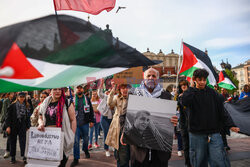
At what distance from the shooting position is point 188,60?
584cm

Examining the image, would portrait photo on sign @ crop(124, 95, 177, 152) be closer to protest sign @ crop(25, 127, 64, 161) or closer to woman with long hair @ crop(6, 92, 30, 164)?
protest sign @ crop(25, 127, 64, 161)

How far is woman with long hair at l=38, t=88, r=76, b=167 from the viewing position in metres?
3.18

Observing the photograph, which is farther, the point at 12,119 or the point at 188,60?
the point at 188,60

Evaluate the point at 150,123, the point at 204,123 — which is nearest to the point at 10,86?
the point at 150,123

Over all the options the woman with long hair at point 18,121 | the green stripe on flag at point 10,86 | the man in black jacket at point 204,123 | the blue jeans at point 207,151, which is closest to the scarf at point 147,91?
the man in black jacket at point 204,123

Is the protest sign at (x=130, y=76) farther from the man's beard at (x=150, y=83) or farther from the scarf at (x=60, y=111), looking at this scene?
the scarf at (x=60, y=111)

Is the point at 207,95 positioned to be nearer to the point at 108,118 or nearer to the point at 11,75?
the point at 11,75

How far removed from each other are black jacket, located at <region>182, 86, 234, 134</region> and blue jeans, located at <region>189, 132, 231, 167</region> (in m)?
0.11

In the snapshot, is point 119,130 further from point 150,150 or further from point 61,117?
point 61,117

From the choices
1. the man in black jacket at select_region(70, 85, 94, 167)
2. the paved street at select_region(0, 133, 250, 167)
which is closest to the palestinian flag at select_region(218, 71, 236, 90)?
the paved street at select_region(0, 133, 250, 167)

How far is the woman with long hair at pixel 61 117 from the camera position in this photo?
10.4 feet

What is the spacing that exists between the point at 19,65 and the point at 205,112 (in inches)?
108

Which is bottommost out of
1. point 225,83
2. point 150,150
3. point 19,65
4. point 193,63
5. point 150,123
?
point 150,150

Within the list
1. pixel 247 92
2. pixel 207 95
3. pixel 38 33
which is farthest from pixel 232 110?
pixel 38 33
